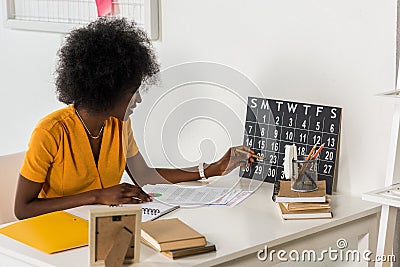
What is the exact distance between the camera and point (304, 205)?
1.65 metres

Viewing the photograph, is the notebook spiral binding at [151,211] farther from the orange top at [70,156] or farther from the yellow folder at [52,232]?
the orange top at [70,156]

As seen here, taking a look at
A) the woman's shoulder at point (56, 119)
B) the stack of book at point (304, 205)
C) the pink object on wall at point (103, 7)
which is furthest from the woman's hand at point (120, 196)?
the pink object on wall at point (103, 7)

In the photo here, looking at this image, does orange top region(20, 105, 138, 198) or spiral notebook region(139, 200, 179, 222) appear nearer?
spiral notebook region(139, 200, 179, 222)

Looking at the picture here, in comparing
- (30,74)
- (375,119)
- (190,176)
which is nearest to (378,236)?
(375,119)

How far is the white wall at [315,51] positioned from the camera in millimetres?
1804

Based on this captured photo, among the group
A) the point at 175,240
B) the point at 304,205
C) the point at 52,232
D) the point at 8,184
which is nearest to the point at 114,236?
the point at 175,240

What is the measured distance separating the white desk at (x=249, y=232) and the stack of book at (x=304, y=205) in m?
0.02

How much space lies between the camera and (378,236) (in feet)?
5.63

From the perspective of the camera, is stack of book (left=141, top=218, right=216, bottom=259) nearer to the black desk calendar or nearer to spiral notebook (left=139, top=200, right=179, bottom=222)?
spiral notebook (left=139, top=200, right=179, bottom=222)

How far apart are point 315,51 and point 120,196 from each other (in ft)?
2.07

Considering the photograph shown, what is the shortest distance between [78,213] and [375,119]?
75 centimetres

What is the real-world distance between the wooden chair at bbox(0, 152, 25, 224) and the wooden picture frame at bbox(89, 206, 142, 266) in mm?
684

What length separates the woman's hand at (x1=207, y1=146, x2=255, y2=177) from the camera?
198 centimetres

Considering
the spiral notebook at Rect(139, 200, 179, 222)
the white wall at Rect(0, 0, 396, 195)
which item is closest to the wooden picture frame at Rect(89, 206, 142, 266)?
the spiral notebook at Rect(139, 200, 179, 222)
